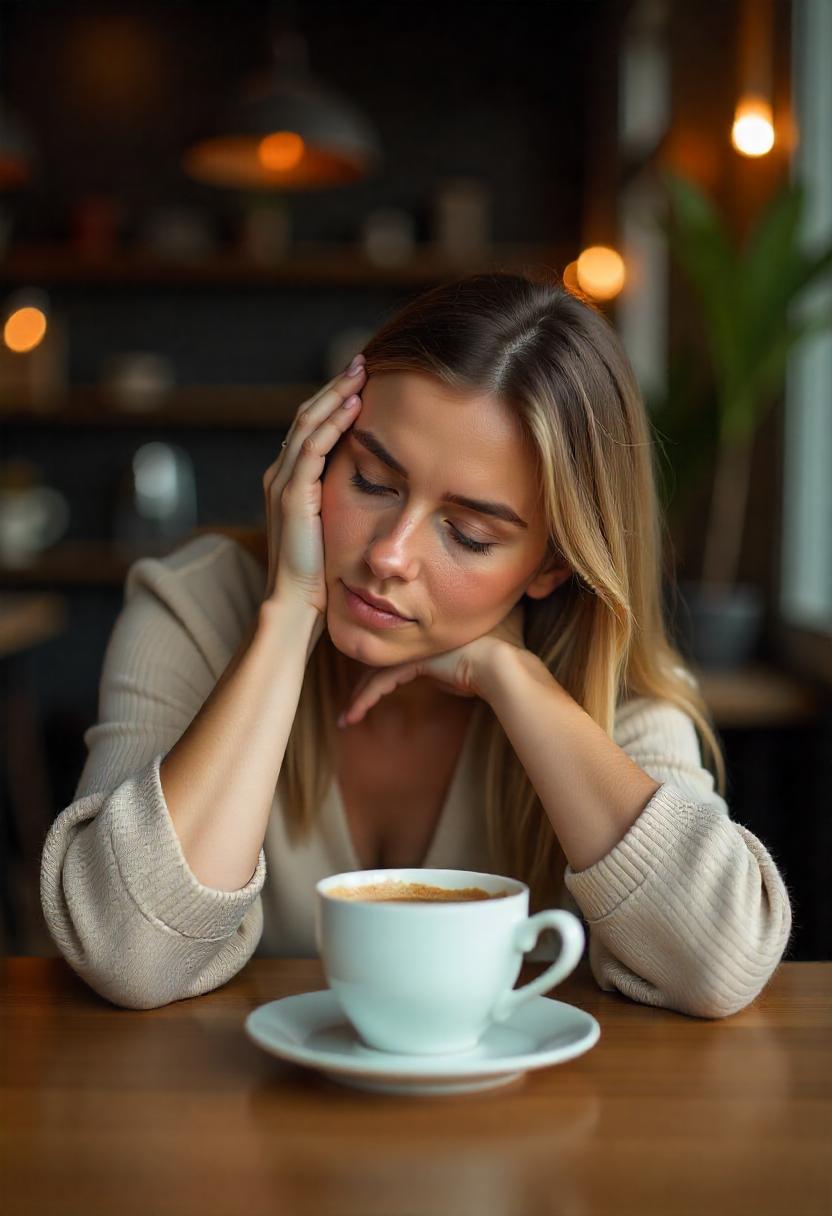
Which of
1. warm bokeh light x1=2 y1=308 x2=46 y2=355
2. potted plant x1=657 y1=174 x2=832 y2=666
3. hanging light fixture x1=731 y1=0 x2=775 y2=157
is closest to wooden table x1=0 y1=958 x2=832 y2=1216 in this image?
potted plant x1=657 y1=174 x2=832 y2=666

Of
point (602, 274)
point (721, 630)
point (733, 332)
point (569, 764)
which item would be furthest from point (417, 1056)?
point (602, 274)

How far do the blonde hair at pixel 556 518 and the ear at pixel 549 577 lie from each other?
15 mm

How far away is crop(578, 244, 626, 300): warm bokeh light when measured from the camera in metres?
4.52

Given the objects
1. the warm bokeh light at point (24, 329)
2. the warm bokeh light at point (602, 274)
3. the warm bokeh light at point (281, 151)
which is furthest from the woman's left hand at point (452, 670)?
the warm bokeh light at point (24, 329)

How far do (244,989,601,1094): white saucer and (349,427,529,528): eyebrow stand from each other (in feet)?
1.39

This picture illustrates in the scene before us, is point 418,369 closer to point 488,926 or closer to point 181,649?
point 181,649

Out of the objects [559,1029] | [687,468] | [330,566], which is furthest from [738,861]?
[687,468]

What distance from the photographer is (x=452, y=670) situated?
4.32ft

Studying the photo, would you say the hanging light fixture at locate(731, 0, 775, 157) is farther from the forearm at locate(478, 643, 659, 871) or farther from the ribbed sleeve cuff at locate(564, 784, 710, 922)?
the ribbed sleeve cuff at locate(564, 784, 710, 922)

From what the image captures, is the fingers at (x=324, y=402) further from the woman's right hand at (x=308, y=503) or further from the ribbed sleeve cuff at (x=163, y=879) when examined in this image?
the ribbed sleeve cuff at (x=163, y=879)

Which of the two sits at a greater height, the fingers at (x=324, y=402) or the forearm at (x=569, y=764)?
the fingers at (x=324, y=402)

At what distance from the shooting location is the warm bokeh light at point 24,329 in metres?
5.31

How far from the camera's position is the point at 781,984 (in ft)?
3.61

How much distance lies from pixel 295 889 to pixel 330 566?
0.36 meters
